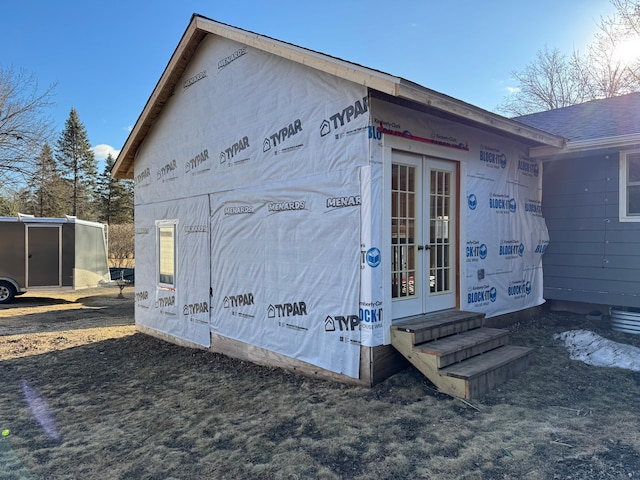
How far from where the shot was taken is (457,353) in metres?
4.38

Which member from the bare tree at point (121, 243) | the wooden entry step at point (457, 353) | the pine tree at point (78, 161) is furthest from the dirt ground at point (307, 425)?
the pine tree at point (78, 161)

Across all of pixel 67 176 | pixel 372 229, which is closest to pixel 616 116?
pixel 372 229

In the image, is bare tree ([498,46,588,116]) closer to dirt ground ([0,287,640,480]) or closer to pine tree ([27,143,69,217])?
dirt ground ([0,287,640,480])

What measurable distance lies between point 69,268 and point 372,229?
1161 centimetres

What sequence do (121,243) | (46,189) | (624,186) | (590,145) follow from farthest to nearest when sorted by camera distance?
(121,243), (46,189), (624,186), (590,145)

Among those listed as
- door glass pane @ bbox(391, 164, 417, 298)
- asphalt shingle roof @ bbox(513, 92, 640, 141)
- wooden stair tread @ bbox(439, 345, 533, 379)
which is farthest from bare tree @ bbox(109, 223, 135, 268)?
wooden stair tread @ bbox(439, 345, 533, 379)

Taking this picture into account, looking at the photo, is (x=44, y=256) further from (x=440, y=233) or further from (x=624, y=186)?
(x=624, y=186)

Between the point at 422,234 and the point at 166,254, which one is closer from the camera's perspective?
the point at 422,234

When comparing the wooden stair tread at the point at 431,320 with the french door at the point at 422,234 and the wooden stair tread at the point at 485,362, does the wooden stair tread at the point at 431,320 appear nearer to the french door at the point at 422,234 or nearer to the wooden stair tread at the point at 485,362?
the french door at the point at 422,234

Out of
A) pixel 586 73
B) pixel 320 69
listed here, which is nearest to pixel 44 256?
pixel 320 69

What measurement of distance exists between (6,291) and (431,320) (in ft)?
42.5

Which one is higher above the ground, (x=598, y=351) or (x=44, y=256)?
(x=44, y=256)

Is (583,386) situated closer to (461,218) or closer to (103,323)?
(461,218)

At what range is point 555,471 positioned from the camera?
9.12 feet
